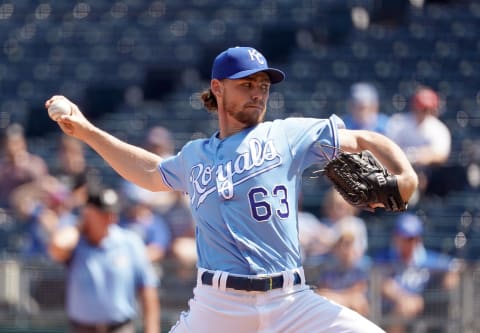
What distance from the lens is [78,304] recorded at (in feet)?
23.2

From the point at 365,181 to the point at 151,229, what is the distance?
15.6 feet

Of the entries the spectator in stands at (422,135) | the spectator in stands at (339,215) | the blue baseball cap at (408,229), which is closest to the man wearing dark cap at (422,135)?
the spectator in stands at (422,135)

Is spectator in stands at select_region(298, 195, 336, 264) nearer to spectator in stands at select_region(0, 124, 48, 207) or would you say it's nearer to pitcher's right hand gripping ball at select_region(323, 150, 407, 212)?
spectator in stands at select_region(0, 124, 48, 207)

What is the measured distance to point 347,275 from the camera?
775 centimetres

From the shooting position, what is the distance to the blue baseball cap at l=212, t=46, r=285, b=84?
4.38m

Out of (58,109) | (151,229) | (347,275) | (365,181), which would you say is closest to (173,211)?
(151,229)

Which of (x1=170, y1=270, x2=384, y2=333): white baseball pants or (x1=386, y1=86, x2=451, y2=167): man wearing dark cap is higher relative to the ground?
(x1=386, y1=86, x2=451, y2=167): man wearing dark cap

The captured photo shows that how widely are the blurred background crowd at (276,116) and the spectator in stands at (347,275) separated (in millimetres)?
10

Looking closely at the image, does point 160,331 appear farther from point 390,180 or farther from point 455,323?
point 390,180

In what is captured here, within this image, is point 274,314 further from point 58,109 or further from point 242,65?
point 58,109

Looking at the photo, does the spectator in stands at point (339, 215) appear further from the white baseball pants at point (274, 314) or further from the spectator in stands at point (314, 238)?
the white baseball pants at point (274, 314)

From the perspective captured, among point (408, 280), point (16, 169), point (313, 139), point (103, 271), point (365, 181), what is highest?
point (313, 139)

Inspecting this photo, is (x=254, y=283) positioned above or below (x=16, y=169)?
below

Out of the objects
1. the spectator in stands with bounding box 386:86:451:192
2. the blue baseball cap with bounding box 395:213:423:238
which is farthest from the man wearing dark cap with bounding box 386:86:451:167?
the blue baseball cap with bounding box 395:213:423:238
